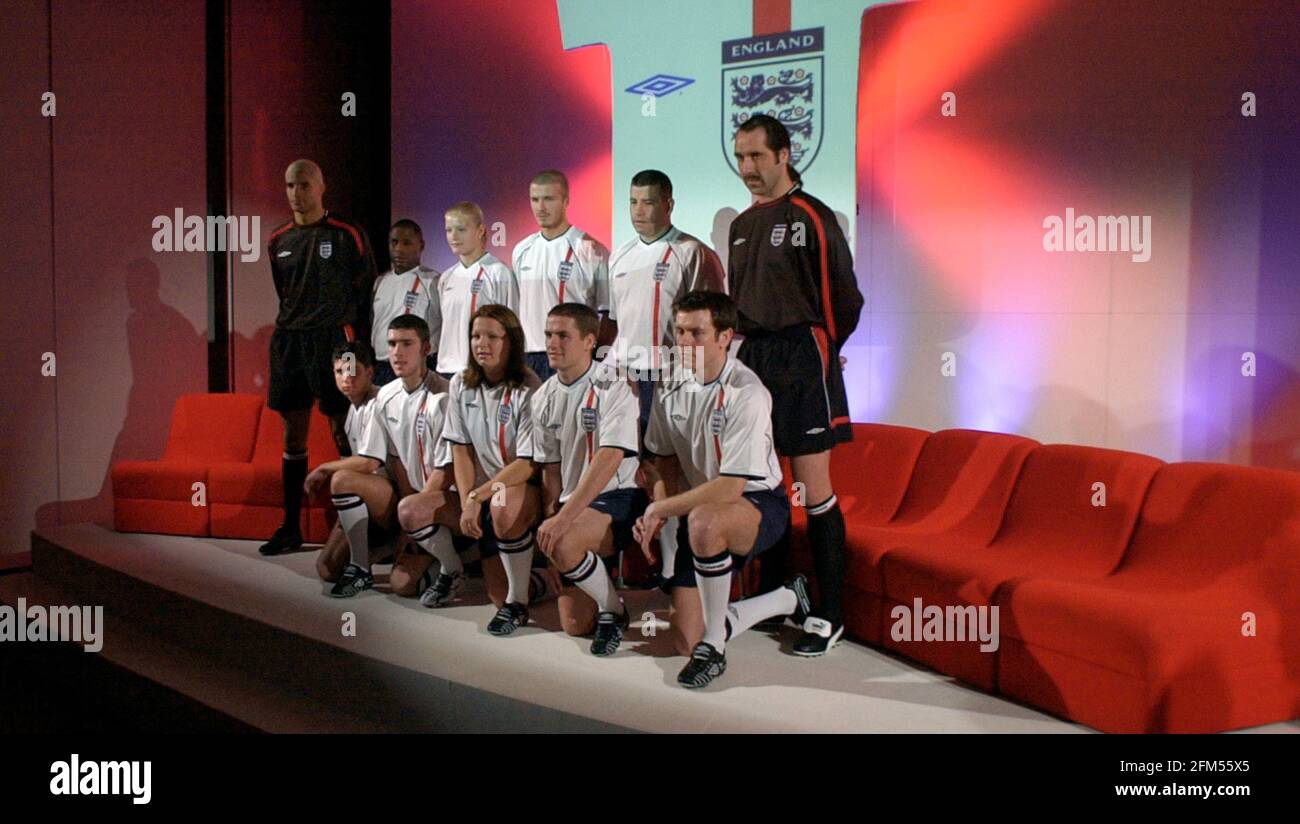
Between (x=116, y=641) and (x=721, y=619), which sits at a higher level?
(x=721, y=619)

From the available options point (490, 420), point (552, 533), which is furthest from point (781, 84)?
point (552, 533)

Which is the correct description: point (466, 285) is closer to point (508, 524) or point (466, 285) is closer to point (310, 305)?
point (310, 305)

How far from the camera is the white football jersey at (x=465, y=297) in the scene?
4.22 m

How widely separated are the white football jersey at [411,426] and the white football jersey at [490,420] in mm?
148

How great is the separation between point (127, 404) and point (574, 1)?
10.0 feet

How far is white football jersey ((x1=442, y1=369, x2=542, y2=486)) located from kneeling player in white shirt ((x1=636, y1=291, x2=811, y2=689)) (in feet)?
1.78

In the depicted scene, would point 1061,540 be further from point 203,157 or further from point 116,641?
point 203,157

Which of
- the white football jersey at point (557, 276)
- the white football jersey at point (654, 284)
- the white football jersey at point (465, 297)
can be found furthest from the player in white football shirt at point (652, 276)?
the white football jersey at point (465, 297)

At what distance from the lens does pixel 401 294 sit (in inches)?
175

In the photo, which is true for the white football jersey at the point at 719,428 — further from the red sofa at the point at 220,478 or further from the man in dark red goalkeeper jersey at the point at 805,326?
the red sofa at the point at 220,478

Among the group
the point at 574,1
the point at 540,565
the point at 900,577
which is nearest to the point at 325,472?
the point at 540,565

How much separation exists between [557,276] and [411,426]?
842mm

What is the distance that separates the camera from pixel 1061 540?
3.05 metres

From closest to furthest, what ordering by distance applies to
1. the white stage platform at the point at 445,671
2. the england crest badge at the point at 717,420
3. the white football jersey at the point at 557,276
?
1. the white stage platform at the point at 445,671
2. the england crest badge at the point at 717,420
3. the white football jersey at the point at 557,276
